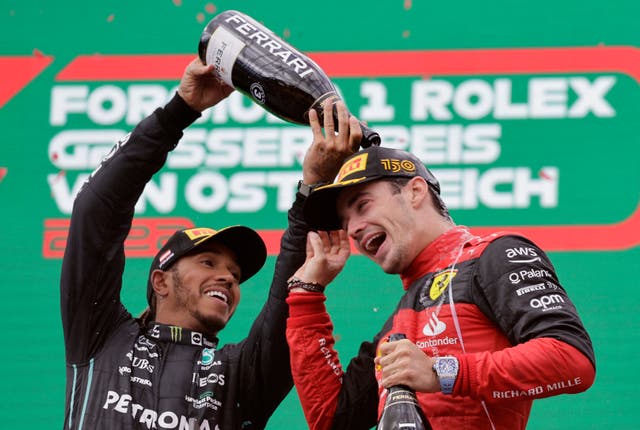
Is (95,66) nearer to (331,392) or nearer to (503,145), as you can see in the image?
(503,145)

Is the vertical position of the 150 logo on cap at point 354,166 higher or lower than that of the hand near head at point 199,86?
lower

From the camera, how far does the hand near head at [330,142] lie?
2.21 meters

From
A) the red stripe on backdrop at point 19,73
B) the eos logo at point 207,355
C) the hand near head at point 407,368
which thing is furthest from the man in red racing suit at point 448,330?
the red stripe on backdrop at point 19,73

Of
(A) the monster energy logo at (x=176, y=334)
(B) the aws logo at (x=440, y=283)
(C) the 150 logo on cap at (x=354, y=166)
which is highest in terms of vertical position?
(C) the 150 logo on cap at (x=354, y=166)

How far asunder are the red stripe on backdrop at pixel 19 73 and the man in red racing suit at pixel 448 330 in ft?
Answer: 4.98

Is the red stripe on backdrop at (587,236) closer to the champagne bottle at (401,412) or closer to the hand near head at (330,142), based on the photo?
the hand near head at (330,142)

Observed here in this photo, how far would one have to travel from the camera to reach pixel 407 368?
5.76ft

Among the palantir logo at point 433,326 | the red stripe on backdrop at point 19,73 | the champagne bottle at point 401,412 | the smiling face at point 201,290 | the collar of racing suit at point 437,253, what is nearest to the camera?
the champagne bottle at point 401,412

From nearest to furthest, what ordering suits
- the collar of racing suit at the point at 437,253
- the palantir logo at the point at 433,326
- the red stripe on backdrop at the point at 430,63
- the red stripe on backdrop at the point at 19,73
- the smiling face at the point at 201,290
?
the palantir logo at the point at 433,326 → the collar of racing suit at the point at 437,253 → the smiling face at the point at 201,290 → the red stripe on backdrop at the point at 430,63 → the red stripe on backdrop at the point at 19,73

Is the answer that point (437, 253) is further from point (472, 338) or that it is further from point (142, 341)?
point (142, 341)

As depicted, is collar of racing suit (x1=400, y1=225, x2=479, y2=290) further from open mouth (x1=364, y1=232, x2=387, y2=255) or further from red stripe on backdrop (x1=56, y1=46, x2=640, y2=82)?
red stripe on backdrop (x1=56, y1=46, x2=640, y2=82)

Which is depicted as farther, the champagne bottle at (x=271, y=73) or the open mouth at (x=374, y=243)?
the champagne bottle at (x=271, y=73)

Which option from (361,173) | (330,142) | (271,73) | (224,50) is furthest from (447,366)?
(224,50)

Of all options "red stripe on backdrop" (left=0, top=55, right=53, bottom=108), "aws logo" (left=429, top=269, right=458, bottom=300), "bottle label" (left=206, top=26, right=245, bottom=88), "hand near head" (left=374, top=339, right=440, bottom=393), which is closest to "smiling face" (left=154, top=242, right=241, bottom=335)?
"bottle label" (left=206, top=26, right=245, bottom=88)
